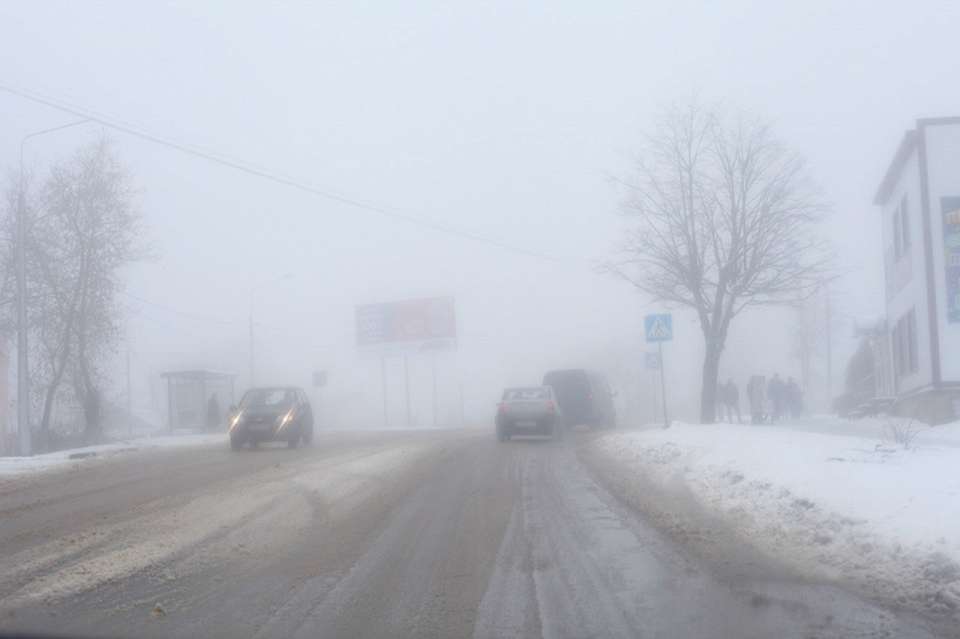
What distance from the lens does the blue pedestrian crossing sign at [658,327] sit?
A: 27641 millimetres

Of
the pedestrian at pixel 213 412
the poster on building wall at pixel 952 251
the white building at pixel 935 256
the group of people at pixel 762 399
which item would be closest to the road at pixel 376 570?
the white building at pixel 935 256

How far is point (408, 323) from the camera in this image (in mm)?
81312

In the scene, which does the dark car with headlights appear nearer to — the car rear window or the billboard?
the car rear window

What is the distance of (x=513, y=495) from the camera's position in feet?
51.0

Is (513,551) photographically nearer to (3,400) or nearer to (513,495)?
(513,495)

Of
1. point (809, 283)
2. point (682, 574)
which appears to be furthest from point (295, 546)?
point (809, 283)

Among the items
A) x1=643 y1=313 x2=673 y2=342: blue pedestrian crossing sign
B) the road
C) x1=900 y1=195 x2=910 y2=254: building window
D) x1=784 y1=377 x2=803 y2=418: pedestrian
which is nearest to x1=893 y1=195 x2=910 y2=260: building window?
x1=900 y1=195 x2=910 y2=254: building window

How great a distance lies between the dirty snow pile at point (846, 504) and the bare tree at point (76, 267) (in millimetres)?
29027

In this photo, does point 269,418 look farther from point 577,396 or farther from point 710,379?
point 710,379

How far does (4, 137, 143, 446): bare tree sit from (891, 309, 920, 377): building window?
28.0 m

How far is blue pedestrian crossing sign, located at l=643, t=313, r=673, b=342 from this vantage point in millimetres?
27641

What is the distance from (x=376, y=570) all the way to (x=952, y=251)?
77.0 ft

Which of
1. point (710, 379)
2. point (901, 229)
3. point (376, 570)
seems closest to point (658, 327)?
point (710, 379)

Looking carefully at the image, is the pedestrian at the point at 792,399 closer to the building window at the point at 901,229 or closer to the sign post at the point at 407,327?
the building window at the point at 901,229
